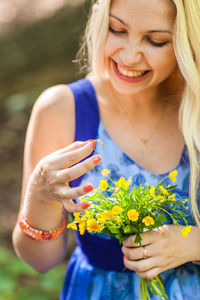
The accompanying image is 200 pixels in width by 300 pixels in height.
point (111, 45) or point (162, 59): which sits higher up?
point (111, 45)

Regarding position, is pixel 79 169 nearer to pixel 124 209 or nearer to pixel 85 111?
pixel 124 209

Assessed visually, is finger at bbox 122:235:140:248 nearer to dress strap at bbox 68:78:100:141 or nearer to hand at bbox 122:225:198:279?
hand at bbox 122:225:198:279

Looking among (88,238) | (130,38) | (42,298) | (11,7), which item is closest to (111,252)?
(88,238)

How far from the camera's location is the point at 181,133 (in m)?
1.92

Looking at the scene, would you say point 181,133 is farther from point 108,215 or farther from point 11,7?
point 11,7

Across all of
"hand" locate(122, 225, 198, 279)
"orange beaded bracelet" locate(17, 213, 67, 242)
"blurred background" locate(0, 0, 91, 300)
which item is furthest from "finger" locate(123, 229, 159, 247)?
"blurred background" locate(0, 0, 91, 300)

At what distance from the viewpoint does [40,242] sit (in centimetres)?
174

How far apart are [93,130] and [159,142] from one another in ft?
1.00

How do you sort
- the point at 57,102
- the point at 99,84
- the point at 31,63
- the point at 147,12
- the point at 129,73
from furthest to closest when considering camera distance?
the point at 31,63 < the point at 99,84 < the point at 57,102 < the point at 129,73 < the point at 147,12

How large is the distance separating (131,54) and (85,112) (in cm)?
34

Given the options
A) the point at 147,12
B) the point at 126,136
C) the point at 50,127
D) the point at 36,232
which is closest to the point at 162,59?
the point at 147,12

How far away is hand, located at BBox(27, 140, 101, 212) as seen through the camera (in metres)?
1.32

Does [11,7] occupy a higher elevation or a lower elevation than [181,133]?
higher

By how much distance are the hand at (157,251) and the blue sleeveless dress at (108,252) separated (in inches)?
6.2
